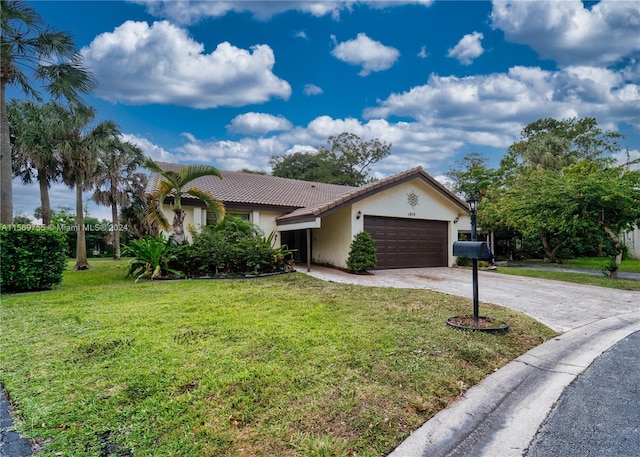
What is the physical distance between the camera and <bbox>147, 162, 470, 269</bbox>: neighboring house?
12656 mm

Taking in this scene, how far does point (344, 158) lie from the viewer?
32.9 metres

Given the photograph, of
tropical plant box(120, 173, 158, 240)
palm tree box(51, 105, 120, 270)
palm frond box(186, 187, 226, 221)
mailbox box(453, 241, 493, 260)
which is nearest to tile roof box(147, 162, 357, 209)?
palm frond box(186, 187, 226, 221)

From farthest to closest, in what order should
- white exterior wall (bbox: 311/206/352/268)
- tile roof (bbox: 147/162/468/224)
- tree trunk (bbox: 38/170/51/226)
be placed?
tree trunk (bbox: 38/170/51/226), white exterior wall (bbox: 311/206/352/268), tile roof (bbox: 147/162/468/224)

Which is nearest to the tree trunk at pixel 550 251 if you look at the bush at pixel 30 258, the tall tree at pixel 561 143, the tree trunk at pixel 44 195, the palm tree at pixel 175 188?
the tall tree at pixel 561 143

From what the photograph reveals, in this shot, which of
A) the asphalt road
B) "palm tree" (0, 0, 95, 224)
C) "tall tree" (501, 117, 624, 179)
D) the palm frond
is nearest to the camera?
the asphalt road

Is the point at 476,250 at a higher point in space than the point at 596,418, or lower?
higher

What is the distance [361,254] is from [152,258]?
23.0 feet

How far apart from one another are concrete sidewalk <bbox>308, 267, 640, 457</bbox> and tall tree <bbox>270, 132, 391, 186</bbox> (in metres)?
26.0

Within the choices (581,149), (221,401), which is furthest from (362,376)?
(581,149)

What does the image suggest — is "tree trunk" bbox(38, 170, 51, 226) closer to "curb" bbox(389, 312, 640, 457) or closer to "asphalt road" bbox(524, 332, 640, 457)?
"curb" bbox(389, 312, 640, 457)

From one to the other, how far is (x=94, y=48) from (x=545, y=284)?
1626cm

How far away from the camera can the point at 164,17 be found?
1027cm

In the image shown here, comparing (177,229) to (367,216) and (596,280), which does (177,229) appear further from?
(596,280)

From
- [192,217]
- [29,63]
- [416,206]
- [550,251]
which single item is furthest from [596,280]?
[29,63]
